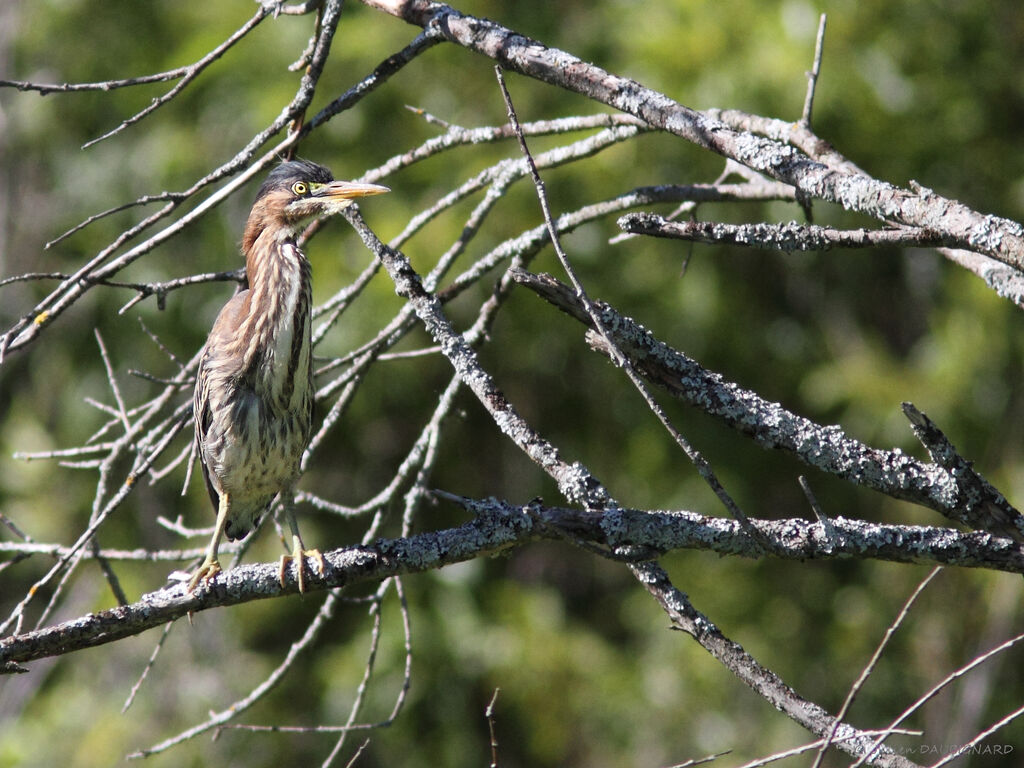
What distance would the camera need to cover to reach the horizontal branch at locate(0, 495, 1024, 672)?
1.98m

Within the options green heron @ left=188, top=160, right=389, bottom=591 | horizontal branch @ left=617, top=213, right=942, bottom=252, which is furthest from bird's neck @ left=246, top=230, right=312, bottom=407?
horizontal branch @ left=617, top=213, right=942, bottom=252

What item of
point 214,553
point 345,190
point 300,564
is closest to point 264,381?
point 214,553

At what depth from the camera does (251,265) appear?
3.53 metres

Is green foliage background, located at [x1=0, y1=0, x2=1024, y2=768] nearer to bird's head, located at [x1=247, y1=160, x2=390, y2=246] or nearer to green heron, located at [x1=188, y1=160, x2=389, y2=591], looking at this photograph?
bird's head, located at [x1=247, y1=160, x2=390, y2=246]

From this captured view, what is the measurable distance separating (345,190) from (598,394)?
3.25 m

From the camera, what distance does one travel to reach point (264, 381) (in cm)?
327

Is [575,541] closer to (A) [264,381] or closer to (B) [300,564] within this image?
(B) [300,564]

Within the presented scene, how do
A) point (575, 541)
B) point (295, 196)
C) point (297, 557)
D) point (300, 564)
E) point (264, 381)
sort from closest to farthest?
point (575, 541) → point (300, 564) → point (297, 557) → point (264, 381) → point (295, 196)

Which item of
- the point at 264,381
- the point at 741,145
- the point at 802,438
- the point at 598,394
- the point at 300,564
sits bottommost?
the point at 802,438

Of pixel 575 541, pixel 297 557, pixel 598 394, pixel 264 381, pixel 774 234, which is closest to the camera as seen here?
pixel 575 541

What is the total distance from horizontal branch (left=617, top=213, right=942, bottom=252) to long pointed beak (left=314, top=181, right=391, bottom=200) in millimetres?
1291

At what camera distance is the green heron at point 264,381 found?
3268 millimetres

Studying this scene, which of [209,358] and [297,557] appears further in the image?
[209,358]

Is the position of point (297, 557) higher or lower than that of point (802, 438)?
higher
